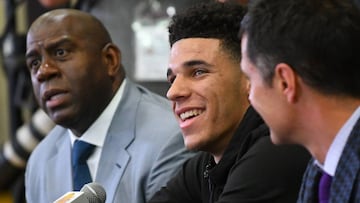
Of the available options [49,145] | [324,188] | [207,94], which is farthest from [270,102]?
[49,145]

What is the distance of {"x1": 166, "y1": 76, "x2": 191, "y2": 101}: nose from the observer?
1352mm

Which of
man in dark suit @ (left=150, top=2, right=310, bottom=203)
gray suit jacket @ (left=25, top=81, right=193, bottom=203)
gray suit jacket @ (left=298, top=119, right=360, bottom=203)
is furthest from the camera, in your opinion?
gray suit jacket @ (left=25, top=81, right=193, bottom=203)

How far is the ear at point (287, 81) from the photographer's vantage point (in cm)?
97

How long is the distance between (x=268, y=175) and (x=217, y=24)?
1.09 feet

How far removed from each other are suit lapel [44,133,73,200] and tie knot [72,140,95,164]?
45mm

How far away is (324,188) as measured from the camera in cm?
104

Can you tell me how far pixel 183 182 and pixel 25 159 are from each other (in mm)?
2279

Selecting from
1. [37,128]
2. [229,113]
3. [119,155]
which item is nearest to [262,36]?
[229,113]

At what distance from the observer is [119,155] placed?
1681 millimetres

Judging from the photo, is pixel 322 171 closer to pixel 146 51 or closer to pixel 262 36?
pixel 262 36

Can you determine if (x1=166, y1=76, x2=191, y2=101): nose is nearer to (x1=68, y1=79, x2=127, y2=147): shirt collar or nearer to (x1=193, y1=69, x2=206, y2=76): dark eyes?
(x1=193, y1=69, x2=206, y2=76): dark eyes

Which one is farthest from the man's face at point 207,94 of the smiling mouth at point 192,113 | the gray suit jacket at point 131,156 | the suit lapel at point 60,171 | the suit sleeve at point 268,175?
the suit lapel at point 60,171

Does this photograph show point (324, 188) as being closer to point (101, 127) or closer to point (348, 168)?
point (348, 168)


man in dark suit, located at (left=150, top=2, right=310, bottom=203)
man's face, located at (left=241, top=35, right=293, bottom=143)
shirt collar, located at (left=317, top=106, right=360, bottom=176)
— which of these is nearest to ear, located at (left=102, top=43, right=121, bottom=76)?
man in dark suit, located at (left=150, top=2, right=310, bottom=203)
